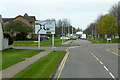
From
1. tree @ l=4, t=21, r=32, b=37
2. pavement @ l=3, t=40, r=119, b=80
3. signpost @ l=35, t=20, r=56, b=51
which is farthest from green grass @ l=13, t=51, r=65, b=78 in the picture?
tree @ l=4, t=21, r=32, b=37

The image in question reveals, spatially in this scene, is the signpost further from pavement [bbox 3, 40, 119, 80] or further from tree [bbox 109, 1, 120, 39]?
tree [bbox 109, 1, 120, 39]

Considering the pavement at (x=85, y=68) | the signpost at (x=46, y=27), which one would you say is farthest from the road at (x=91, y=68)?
the signpost at (x=46, y=27)

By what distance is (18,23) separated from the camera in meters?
68.8

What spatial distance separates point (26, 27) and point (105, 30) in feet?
83.9

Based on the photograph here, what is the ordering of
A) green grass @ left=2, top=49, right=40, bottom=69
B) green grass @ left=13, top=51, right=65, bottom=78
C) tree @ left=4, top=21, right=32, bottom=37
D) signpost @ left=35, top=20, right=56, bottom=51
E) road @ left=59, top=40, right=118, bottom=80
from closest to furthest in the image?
1. green grass @ left=13, top=51, right=65, bottom=78
2. road @ left=59, top=40, right=118, bottom=80
3. green grass @ left=2, top=49, right=40, bottom=69
4. signpost @ left=35, top=20, right=56, bottom=51
5. tree @ left=4, top=21, right=32, bottom=37

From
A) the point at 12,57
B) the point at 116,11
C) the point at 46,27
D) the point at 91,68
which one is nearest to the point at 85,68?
the point at 91,68

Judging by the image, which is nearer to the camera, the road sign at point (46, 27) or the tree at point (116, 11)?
the road sign at point (46, 27)

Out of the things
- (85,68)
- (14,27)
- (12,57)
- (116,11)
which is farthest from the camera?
(116,11)

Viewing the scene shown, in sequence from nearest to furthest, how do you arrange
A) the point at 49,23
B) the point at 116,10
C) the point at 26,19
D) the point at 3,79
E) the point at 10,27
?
the point at 3,79, the point at 49,23, the point at 10,27, the point at 116,10, the point at 26,19

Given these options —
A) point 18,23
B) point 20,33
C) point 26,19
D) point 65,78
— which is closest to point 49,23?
point 65,78

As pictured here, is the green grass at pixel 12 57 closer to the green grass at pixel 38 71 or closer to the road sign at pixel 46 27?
the green grass at pixel 38 71

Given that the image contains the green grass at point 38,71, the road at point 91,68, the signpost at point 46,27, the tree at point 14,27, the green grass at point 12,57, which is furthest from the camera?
the tree at point 14,27

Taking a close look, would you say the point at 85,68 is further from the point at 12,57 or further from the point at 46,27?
the point at 46,27

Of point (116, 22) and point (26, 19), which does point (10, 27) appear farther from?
point (116, 22)
